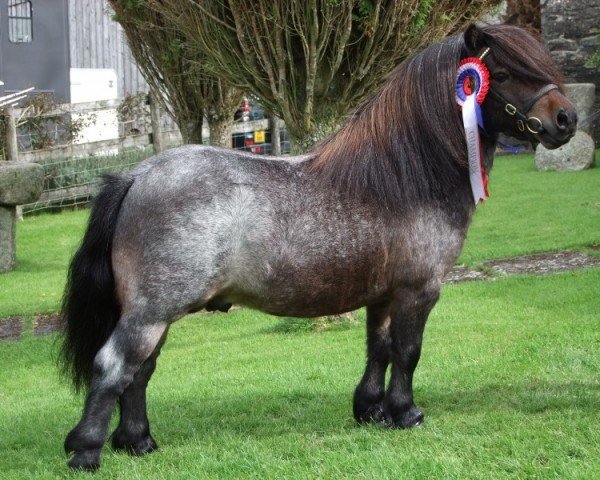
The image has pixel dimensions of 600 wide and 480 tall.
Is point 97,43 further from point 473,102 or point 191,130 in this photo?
point 473,102

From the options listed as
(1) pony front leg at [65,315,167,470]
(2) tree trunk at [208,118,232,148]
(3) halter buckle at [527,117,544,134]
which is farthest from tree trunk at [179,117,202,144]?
(1) pony front leg at [65,315,167,470]

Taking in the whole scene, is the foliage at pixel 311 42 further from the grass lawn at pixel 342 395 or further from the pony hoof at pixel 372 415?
the pony hoof at pixel 372 415

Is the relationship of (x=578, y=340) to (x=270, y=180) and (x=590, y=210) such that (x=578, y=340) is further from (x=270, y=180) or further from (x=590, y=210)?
(x=590, y=210)

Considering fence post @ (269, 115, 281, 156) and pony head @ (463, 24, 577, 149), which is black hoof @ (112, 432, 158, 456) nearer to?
pony head @ (463, 24, 577, 149)

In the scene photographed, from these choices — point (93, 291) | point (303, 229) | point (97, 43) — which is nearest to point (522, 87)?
point (303, 229)

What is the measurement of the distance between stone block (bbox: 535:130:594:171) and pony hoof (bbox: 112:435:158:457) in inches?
587

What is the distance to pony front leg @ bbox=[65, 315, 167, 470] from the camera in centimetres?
497

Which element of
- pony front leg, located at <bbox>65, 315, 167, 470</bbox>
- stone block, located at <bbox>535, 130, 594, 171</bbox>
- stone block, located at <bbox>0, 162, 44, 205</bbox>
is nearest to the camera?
pony front leg, located at <bbox>65, 315, 167, 470</bbox>

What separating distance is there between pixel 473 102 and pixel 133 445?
269 cm

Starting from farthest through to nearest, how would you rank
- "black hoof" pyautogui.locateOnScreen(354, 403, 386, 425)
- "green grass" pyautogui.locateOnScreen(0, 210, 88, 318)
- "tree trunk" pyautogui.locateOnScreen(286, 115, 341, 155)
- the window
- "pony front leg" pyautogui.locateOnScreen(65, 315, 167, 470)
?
the window → "green grass" pyautogui.locateOnScreen(0, 210, 88, 318) → "tree trunk" pyautogui.locateOnScreen(286, 115, 341, 155) → "black hoof" pyautogui.locateOnScreen(354, 403, 386, 425) → "pony front leg" pyautogui.locateOnScreen(65, 315, 167, 470)

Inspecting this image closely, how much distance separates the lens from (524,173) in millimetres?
19688

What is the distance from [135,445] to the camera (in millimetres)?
5387

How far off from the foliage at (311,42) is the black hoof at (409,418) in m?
3.53

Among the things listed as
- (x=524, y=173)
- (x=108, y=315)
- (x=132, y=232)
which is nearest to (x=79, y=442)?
(x=108, y=315)
